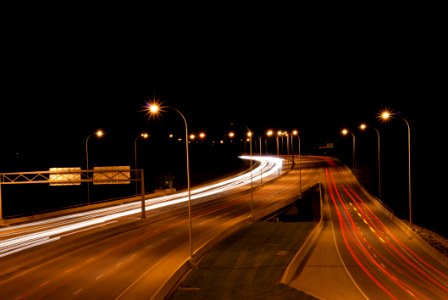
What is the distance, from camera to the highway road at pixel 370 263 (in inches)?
1003

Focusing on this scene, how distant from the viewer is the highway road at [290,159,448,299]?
25466 mm

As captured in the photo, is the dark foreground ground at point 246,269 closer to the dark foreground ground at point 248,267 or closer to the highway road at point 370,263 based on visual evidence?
the dark foreground ground at point 248,267

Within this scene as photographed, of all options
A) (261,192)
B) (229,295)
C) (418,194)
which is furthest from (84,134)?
(229,295)

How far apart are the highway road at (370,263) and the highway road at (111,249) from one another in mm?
7176

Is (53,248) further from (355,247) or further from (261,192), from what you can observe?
(261,192)

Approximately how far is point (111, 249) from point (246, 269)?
11.1 metres

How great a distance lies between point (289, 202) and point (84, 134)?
3799 inches

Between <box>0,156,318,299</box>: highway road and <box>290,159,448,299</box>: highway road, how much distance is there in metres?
7.18

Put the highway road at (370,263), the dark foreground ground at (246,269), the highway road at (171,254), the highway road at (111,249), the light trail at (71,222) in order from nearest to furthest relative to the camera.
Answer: the dark foreground ground at (246,269) → the highway road at (111,249) → the highway road at (171,254) → the highway road at (370,263) → the light trail at (71,222)

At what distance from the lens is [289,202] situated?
200ft

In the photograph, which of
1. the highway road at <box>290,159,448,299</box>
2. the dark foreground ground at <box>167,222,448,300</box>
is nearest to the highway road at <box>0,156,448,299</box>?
the highway road at <box>290,159,448,299</box>

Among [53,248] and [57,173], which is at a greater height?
[57,173]

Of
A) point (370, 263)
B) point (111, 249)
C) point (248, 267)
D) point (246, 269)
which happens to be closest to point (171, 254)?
point (111, 249)

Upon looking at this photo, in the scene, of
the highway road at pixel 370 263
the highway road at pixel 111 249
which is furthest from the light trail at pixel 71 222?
the highway road at pixel 370 263
